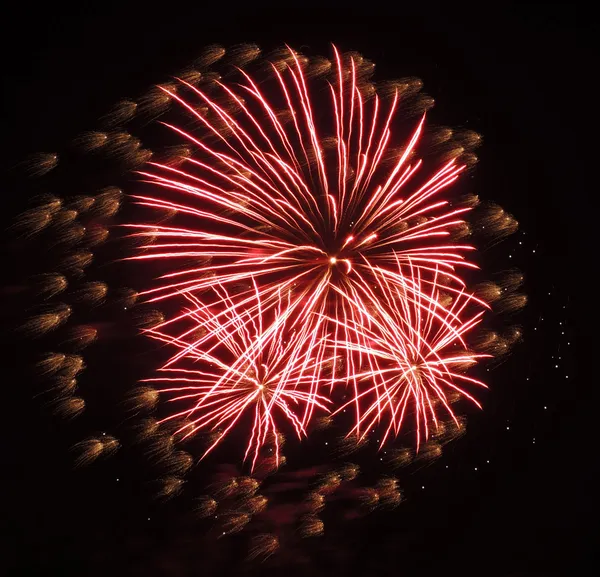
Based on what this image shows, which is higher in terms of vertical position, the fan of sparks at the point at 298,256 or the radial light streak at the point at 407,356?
the fan of sparks at the point at 298,256

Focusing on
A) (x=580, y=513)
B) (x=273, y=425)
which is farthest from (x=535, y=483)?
(x=273, y=425)

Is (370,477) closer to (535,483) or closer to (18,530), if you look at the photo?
(535,483)

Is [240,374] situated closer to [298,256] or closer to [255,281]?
[255,281]

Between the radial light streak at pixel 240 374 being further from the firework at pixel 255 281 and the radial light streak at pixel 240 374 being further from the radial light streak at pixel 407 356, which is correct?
the radial light streak at pixel 407 356

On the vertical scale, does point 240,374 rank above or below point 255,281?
below

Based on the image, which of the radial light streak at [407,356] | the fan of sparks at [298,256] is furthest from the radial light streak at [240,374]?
the radial light streak at [407,356]

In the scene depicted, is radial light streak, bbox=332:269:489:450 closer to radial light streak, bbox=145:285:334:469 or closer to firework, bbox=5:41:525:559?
firework, bbox=5:41:525:559

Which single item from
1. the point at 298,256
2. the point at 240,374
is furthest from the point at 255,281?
the point at 240,374

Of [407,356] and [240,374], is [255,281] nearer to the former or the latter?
[240,374]

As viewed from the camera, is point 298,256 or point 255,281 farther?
point 255,281
